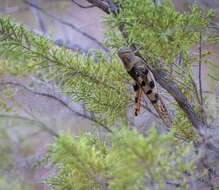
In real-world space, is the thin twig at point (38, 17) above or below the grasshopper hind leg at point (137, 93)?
above

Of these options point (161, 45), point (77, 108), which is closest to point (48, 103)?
point (77, 108)

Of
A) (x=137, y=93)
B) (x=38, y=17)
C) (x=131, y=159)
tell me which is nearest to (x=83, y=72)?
(x=137, y=93)

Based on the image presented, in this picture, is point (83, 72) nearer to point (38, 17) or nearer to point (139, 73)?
point (139, 73)

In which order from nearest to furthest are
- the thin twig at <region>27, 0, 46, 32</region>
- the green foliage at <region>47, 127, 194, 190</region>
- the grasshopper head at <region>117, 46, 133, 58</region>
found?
the green foliage at <region>47, 127, 194, 190</region>, the grasshopper head at <region>117, 46, 133, 58</region>, the thin twig at <region>27, 0, 46, 32</region>

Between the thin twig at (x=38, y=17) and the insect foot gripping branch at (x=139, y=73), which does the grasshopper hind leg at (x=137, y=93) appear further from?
the thin twig at (x=38, y=17)

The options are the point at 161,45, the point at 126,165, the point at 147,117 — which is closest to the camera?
the point at 126,165

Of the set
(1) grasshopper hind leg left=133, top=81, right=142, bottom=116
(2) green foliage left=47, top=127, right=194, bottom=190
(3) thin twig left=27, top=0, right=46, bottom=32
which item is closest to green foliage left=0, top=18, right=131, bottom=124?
(1) grasshopper hind leg left=133, top=81, right=142, bottom=116

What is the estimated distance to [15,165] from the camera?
0.62 metres

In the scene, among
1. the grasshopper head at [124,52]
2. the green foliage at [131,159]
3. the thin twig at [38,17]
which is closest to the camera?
the green foliage at [131,159]

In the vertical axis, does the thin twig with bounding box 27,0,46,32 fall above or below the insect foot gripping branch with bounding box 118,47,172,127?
above

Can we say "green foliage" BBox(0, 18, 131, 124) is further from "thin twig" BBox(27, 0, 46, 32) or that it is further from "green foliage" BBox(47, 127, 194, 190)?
"thin twig" BBox(27, 0, 46, 32)

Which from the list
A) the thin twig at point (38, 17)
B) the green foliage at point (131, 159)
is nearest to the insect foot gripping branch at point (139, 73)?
the green foliage at point (131, 159)

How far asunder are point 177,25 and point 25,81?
0.52 meters

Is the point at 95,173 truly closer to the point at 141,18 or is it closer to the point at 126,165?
the point at 126,165
